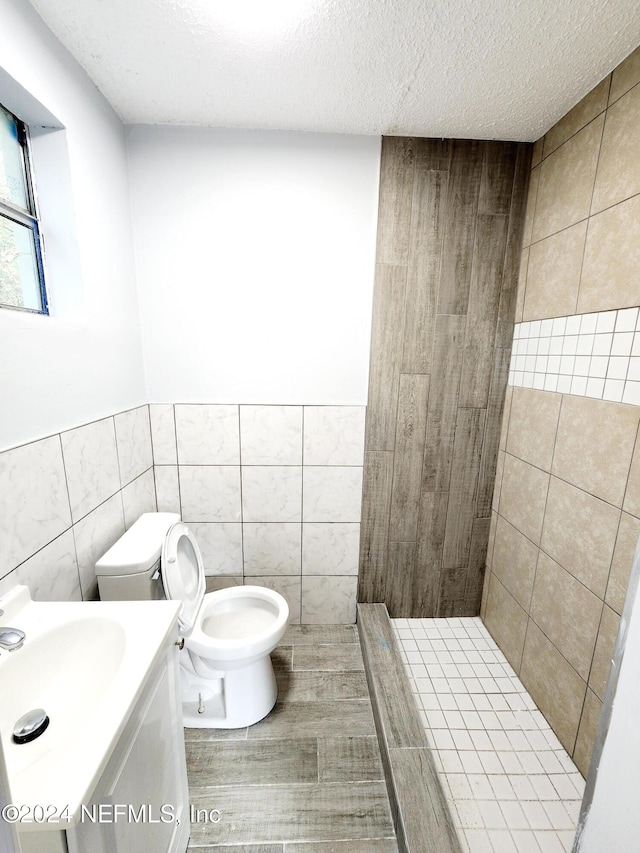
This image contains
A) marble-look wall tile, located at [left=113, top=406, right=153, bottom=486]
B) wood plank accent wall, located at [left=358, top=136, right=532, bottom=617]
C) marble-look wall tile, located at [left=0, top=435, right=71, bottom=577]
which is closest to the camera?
marble-look wall tile, located at [left=0, top=435, right=71, bottom=577]

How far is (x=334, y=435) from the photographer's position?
1.96 m

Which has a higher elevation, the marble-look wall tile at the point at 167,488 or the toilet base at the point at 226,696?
the marble-look wall tile at the point at 167,488

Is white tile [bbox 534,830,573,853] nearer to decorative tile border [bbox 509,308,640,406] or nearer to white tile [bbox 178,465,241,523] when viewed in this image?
decorative tile border [bbox 509,308,640,406]

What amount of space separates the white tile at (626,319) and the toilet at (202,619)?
163cm

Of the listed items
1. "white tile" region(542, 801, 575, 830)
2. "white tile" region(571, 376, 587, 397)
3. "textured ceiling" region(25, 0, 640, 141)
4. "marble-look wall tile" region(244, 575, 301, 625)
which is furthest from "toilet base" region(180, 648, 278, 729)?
"textured ceiling" region(25, 0, 640, 141)

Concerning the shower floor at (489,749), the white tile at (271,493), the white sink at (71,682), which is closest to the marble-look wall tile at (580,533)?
the shower floor at (489,749)

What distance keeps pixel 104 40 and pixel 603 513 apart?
2208mm

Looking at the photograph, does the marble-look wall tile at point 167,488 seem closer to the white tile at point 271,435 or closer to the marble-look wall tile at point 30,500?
the white tile at point 271,435

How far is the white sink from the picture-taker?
2.12 ft

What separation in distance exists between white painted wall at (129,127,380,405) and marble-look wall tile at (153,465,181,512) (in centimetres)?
36

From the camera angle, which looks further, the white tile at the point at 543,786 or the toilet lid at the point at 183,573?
the toilet lid at the point at 183,573

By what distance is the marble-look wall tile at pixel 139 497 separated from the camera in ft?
5.42

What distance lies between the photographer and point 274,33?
1.16 metres

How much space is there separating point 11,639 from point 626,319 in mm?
1882
